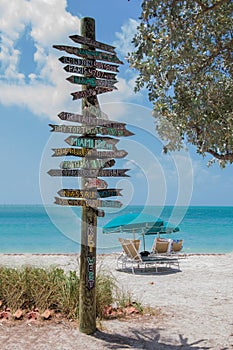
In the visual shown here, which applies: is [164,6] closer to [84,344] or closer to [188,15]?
[188,15]

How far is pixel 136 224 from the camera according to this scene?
11227mm

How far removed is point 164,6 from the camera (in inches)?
206

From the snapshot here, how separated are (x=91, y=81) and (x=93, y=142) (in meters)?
0.81

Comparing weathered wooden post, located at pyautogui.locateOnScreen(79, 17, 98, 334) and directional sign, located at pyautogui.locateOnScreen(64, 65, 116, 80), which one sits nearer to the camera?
directional sign, located at pyautogui.locateOnScreen(64, 65, 116, 80)

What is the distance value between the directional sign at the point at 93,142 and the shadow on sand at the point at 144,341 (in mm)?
2452

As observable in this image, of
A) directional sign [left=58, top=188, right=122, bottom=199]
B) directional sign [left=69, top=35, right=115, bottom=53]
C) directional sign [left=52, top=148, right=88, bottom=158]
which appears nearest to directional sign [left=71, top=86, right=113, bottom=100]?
directional sign [left=69, top=35, right=115, bottom=53]

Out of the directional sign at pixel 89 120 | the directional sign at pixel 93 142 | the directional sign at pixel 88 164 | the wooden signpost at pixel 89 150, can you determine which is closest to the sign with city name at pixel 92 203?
the wooden signpost at pixel 89 150

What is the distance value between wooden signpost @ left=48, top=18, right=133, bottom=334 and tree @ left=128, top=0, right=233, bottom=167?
0.63m

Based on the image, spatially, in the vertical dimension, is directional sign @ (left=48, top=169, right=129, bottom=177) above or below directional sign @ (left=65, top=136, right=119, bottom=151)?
below

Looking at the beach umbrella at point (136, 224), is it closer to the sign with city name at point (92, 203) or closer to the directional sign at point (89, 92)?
the sign with city name at point (92, 203)

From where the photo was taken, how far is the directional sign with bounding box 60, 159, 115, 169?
17.1 feet

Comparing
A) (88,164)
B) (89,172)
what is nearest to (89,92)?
(88,164)

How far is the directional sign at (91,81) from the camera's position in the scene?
515 centimetres

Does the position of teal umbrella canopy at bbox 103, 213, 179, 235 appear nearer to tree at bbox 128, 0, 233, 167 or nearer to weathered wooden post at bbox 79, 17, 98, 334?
tree at bbox 128, 0, 233, 167
